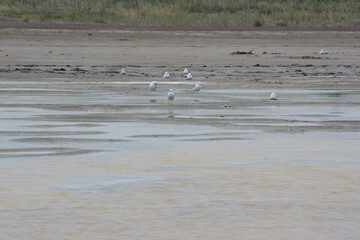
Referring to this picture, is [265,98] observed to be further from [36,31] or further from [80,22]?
[80,22]

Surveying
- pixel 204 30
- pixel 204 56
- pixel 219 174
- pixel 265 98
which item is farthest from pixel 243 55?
pixel 219 174

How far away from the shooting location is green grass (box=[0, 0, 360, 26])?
162 feet

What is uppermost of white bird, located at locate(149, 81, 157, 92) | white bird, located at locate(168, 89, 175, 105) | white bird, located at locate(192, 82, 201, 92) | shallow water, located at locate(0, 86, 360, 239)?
shallow water, located at locate(0, 86, 360, 239)

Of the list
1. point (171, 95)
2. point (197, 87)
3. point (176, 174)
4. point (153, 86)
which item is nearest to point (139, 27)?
point (197, 87)

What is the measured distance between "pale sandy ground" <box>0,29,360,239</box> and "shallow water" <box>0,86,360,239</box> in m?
0.02

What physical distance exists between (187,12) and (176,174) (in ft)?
139

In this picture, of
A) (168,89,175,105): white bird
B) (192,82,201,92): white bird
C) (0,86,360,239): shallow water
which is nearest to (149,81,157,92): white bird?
(192,82,201,92): white bird

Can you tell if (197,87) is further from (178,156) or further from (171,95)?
(178,156)

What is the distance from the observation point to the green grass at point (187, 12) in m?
49.4

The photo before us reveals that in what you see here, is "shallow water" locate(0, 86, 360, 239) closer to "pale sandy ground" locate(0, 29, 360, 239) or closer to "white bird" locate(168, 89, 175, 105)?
"pale sandy ground" locate(0, 29, 360, 239)

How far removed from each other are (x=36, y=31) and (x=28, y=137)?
29964mm

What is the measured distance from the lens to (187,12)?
52938 mm

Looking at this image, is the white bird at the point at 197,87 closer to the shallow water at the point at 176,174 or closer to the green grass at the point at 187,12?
the shallow water at the point at 176,174

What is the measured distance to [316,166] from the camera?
462 inches
